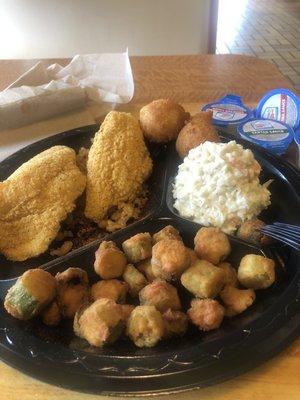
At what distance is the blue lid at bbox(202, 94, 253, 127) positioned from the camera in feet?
4.85

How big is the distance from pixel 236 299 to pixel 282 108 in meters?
0.84

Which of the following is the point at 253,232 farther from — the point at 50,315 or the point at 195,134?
the point at 50,315

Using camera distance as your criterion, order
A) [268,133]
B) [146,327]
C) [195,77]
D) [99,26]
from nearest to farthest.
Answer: [146,327], [268,133], [195,77], [99,26]

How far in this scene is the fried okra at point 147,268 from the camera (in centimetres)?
95

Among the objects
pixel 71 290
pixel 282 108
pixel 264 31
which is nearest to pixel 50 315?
pixel 71 290

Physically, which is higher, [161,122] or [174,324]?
[161,122]

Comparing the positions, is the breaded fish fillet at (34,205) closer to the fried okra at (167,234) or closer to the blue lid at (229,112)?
the fried okra at (167,234)

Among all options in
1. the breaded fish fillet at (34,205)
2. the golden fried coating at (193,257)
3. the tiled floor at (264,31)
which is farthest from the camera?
the tiled floor at (264,31)

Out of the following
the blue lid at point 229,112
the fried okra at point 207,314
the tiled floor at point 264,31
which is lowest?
the tiled floor at point 264,31

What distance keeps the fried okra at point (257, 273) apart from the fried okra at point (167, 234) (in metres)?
0.17

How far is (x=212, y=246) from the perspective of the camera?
95 centimetres

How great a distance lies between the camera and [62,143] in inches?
54.5

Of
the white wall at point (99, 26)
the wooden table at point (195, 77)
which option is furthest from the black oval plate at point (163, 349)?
the white wall at point (99, 26)

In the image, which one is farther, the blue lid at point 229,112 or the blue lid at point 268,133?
the blue lid at point 229,112
